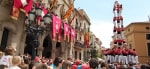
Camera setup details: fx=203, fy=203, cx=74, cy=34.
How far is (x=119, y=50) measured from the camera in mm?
25422

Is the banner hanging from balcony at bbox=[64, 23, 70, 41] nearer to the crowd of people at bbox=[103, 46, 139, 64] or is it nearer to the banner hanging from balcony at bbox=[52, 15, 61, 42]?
the banner hanging from balcony at bbox=[52, 15, 61, 42]

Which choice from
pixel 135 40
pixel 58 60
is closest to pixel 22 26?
pixel 58 60

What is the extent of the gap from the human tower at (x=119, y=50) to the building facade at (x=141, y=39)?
60.1ft

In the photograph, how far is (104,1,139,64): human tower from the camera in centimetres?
2517

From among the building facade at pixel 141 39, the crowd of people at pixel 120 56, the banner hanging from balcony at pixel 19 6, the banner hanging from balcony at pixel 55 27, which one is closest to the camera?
the banner hanging from balcony at pixel 19 6

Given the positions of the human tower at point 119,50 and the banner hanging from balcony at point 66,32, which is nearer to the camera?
the banner hanging from balcony at point 66,32

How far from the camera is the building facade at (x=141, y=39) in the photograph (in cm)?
4447

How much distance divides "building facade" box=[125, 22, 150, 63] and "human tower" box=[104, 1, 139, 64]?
60.1ft

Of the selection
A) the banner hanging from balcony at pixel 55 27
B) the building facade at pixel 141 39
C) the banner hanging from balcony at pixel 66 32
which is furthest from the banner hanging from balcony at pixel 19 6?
the building facade at pixel 141 39

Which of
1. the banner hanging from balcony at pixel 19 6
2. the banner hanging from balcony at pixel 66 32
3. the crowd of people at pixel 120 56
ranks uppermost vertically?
the banner hanging from balcony at pixel 19 6

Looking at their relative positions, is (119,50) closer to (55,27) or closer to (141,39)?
(55,27)

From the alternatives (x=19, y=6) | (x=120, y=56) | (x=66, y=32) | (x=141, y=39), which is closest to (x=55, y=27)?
(x=66, y=32)

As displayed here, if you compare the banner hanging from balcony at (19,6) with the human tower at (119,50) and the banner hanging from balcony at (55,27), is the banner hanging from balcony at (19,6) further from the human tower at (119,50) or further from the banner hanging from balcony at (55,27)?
the human tower at (119,50)

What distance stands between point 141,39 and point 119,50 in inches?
862
